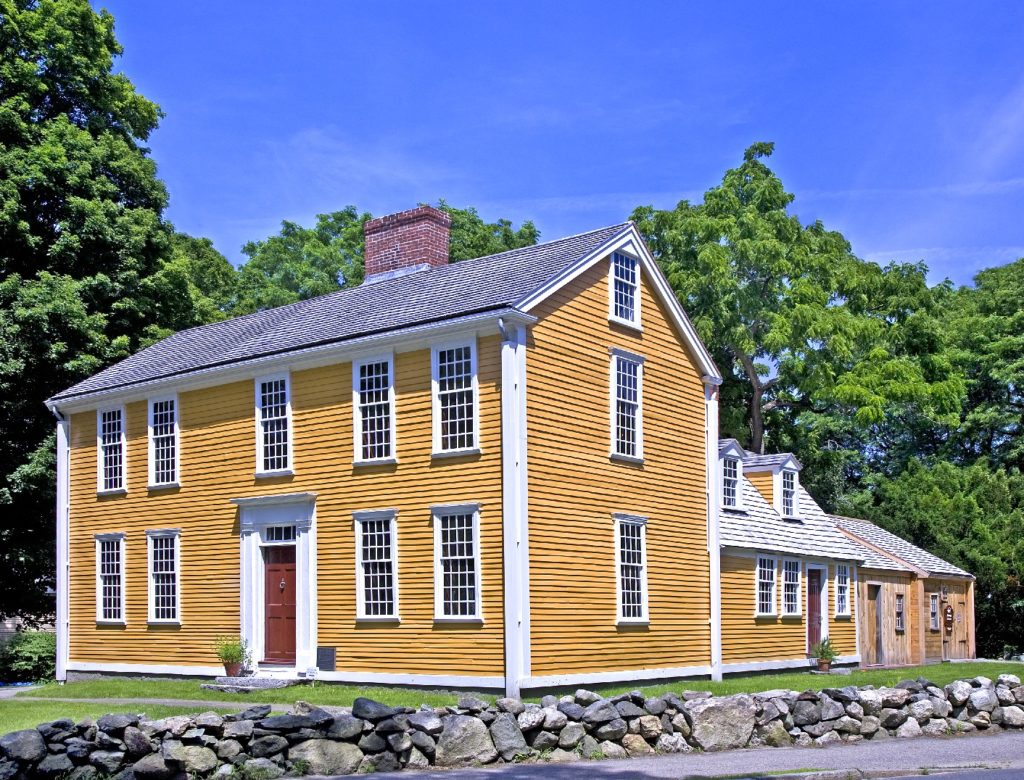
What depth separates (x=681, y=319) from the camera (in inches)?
1085

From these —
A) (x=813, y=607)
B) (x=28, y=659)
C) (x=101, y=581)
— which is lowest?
(x=28, y=659)

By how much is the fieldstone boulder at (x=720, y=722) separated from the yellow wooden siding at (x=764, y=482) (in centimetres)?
1656

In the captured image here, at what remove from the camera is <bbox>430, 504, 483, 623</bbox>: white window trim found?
875 inches

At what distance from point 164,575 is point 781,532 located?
50.6 feet

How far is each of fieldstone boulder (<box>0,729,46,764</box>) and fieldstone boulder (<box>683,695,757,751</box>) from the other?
8179 millimetres

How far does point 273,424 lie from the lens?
85.7 feet

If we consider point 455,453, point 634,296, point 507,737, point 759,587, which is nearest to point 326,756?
point 507,737

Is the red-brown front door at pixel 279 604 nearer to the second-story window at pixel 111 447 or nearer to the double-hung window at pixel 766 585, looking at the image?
the second-story window at pixel 111 447

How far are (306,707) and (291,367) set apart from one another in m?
11.8

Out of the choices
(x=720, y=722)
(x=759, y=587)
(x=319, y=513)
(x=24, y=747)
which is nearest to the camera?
(x=24, y=747)

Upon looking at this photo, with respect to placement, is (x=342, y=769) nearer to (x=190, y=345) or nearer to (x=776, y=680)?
(x=776, y=680)

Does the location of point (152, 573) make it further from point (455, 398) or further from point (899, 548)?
point (899, 548)

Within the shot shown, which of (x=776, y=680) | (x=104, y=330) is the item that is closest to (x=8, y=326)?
(x=104, y=330)

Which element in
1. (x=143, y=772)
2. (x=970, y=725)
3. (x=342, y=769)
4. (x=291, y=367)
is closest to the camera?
(x=143, y=772)
